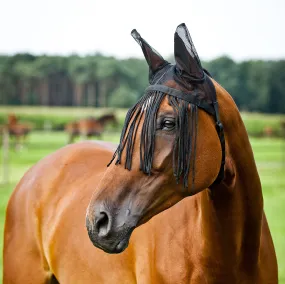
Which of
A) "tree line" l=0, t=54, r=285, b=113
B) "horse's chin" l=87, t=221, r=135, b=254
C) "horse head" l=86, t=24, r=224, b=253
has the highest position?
"horse head" l=86, t=24, r=224, b=253

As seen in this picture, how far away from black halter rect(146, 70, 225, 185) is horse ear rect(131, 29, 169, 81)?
12 cm

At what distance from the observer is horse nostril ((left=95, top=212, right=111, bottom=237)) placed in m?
1.87

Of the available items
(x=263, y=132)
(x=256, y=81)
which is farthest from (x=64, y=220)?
(x=263, y=132)

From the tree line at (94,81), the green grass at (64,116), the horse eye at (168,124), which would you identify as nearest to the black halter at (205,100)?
the horse eye at (168,124)

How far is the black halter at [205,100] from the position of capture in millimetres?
1988

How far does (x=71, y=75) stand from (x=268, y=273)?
30.2m

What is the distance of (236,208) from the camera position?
2186 millimetres

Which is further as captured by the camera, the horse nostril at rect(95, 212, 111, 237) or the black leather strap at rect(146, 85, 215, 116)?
the black leather strap at rect(146, 85, 215, 116)

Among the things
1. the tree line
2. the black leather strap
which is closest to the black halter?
the black leather strap

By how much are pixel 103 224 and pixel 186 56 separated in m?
0.71

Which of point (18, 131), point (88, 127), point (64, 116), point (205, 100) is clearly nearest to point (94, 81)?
point (88, 127)

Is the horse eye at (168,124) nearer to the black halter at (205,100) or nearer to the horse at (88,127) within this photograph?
the black halter at (205,100)

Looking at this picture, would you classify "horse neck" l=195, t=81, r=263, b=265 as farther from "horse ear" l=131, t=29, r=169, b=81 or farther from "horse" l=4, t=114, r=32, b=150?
"horse" l=4, t=114, r=32, b=150

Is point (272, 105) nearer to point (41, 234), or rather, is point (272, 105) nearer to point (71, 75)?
point (71, 75)
